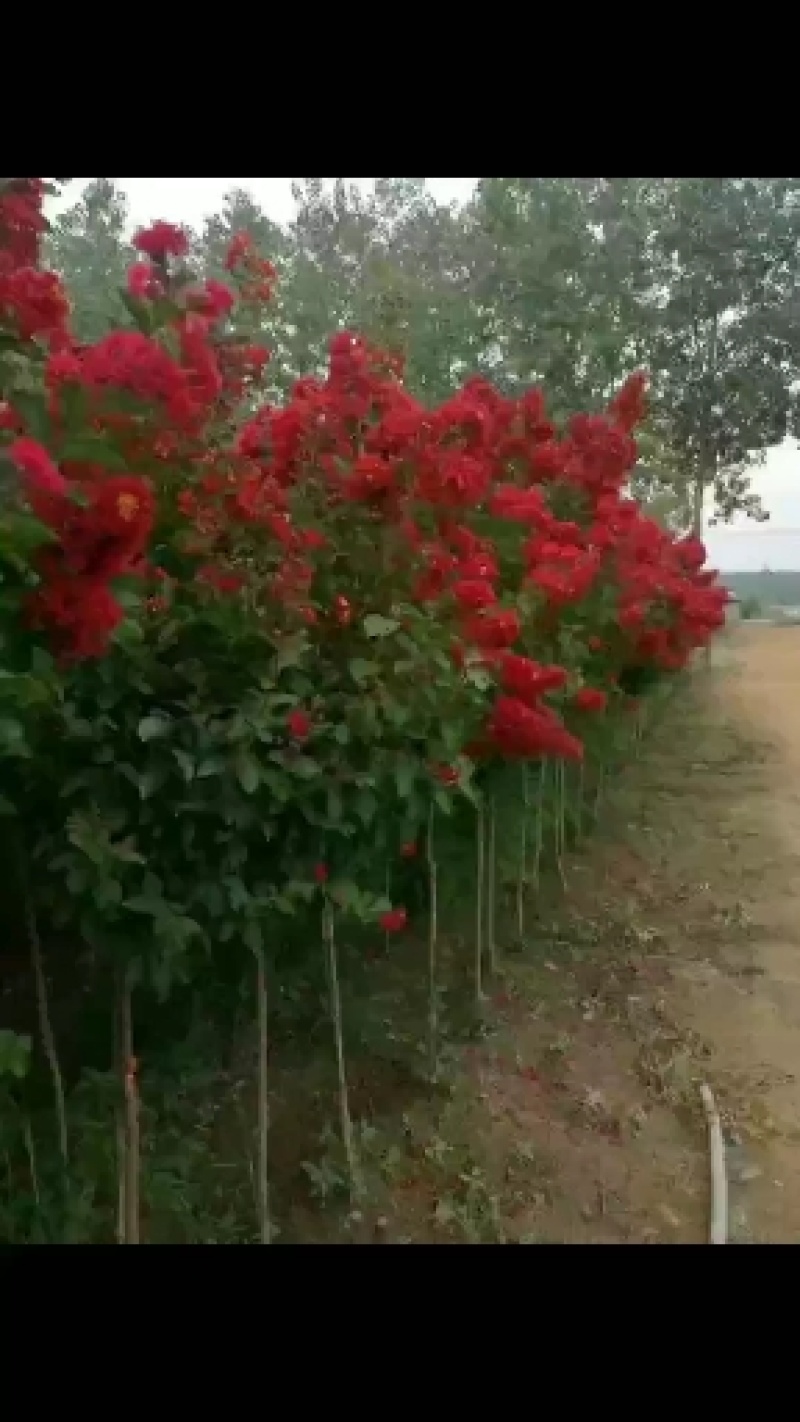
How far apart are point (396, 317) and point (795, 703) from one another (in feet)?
4.93

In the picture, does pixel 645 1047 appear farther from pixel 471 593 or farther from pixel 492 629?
pixel 471 593

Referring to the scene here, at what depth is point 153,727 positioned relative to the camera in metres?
1.26

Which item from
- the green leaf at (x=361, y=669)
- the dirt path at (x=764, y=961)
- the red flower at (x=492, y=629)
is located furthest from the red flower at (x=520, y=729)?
the dirt path at (x=764, y=961)

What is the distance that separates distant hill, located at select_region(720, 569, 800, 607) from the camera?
2.23 meters

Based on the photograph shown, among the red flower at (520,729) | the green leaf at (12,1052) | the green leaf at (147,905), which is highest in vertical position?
the red flower at (520,729)

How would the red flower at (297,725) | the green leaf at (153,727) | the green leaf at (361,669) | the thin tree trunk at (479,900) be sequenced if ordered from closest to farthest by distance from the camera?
the green leaf at (153,727) → the red flower at (297,725) → the green leaf at (361,669) → the thin tree trunk at (479,900)

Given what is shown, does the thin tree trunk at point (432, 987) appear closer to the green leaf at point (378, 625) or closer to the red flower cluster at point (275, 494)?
the red flower cluster at point (275, 494)

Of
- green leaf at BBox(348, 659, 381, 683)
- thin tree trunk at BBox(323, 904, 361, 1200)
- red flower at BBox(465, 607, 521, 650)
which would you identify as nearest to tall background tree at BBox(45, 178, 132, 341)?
green leaf at BBox(348, 659, 381, 683)

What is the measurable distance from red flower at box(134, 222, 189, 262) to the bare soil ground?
123 centimetres

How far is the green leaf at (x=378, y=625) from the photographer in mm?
1475

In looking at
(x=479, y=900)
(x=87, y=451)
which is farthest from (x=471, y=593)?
(x=479, y=900)

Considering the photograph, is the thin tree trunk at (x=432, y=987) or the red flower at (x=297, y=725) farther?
the thin tree trunk at (x=432, y=987)
